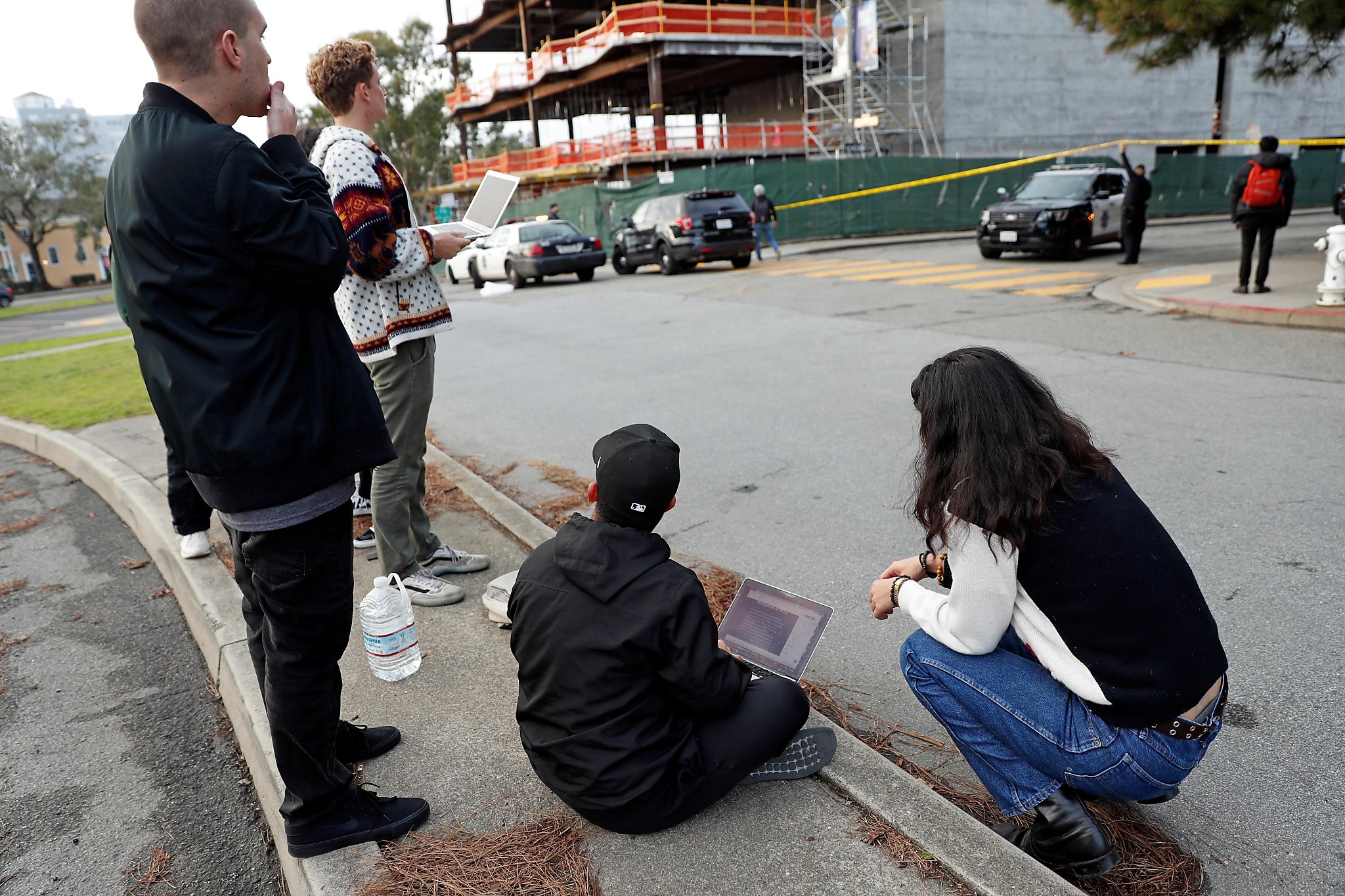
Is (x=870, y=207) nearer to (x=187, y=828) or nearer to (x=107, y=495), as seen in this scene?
(x=107, y=495)

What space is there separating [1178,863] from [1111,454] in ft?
3.47

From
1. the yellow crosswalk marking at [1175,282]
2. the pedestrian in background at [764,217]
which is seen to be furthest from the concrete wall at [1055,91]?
the yellow crosswalk marking at [1175,282]

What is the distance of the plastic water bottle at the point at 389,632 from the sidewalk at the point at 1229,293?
9.87m

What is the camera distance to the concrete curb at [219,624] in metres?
2.35

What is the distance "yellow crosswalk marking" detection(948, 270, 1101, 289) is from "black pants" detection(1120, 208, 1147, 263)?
1.21 m

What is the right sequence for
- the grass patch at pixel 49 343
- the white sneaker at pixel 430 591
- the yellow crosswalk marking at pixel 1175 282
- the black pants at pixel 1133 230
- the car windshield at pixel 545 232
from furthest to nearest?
the car windshield at pixel 545 232, the grass patch at pixel 49 343, the black pants at pixel 1133 230, the yellow crosswalk marking at pixel 1175 282, the white sneaker at pixel 430 591

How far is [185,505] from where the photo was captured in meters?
4.50

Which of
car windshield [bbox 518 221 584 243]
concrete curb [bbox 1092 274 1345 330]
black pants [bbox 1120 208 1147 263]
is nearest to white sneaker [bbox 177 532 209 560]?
concrete curb [bbox 1092 274 1345 330]

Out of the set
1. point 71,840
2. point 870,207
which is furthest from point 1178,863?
point 870,207

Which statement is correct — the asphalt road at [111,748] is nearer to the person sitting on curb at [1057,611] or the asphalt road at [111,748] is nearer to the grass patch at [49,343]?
the person sitting on curb at [1057,611]

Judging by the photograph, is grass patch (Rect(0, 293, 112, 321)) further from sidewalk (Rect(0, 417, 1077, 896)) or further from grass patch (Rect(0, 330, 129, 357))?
sidewalk (Rect(0, 417, 1077, 896))

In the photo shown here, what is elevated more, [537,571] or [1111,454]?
[1111,454]

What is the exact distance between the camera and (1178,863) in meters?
2.26

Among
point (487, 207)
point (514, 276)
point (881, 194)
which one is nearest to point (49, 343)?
point (514, 276)
